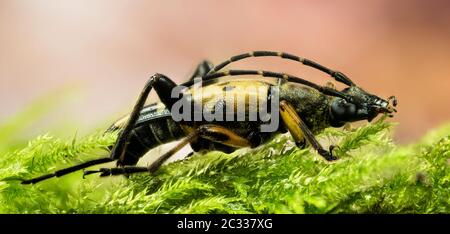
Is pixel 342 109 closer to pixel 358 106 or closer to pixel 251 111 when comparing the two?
pixel 358 106

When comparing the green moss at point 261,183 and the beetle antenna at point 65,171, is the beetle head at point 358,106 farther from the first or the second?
the beetle antenna at point 65,171

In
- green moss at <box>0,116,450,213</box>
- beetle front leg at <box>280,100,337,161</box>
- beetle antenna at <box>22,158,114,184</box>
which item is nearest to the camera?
green moss at <box>0,116,450,213</box>

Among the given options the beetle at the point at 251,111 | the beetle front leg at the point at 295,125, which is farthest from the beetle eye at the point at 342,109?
the beetle front leg at the point at 295,125

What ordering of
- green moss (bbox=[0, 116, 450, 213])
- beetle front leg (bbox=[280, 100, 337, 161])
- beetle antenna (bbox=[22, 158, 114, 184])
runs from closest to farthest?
1. green moss (bbox=[0, 116, 450, 213])
2. beetle antenna (bbox=[22, 158, 114, 184])
3. beetle front leg (bbox=[280, 100, 337, 161])

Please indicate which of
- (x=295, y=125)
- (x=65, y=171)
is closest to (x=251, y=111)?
(x=295, y=125)

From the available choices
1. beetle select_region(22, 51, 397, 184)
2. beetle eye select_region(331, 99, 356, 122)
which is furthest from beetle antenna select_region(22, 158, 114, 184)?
beetle eye select_region(331, 99, 356, 122)

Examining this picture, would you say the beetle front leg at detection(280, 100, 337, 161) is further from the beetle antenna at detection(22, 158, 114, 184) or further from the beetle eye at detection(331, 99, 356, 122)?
the beetle antenna at detection(22, 158, 114, 184)
